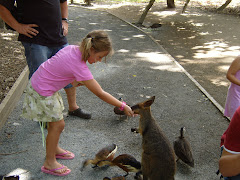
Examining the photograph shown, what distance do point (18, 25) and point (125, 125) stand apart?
2.29 metres

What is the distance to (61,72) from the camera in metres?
2.89

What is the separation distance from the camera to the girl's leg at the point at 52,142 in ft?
10.2

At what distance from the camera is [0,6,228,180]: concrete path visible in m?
3.49

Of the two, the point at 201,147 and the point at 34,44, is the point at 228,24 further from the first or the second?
the point at 34,44

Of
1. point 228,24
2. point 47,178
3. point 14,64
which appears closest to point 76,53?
point 47,178

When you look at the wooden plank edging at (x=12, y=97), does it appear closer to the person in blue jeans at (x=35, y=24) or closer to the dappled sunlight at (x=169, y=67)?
the person in blue jeans at (x=35, y=24)

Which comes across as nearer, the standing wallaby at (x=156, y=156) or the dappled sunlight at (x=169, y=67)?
the standing wallaby at (x=156, y=156)

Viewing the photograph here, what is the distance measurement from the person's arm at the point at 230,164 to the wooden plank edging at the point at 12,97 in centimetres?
335

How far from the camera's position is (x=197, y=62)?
839cm

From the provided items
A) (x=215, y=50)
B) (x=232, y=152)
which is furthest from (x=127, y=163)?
(x=215, y=50)

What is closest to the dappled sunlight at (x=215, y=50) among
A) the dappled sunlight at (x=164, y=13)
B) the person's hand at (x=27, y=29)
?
the dappled sunlight at (x=164, y=13)

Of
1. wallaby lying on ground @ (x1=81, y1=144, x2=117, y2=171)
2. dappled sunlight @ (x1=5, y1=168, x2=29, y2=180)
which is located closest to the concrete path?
dappled sunlight @ (x1=5, y1=168, x2=29, y2=180)

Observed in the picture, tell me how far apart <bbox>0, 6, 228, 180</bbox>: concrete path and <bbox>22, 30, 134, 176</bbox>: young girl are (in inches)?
26.3

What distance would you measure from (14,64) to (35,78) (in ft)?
12.9
